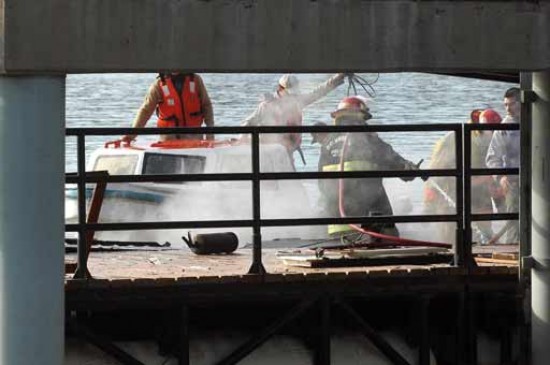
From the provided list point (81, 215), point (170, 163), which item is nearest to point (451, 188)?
point (170, 163)

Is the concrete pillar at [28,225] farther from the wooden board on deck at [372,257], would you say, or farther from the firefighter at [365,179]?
the firefighter at [365,179]

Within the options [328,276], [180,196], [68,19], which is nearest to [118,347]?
[328,276]

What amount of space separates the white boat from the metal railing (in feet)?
7.85

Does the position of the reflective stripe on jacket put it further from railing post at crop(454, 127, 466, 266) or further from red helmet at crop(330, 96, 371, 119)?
railing post at crop(454, 127, 466, 266)

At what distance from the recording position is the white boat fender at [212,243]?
11.9 m

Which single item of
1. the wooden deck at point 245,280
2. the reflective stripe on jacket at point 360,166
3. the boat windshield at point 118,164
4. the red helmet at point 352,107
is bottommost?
the wooden deck at point 245,280

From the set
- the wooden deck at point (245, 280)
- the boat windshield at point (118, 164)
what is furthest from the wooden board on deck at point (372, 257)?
the boat windshield at point (118, 164)

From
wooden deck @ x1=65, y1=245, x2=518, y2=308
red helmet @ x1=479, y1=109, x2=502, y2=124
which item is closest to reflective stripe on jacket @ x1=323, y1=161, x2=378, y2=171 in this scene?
wooden deck @ x1=65, y1=245, x2=518, y2=308

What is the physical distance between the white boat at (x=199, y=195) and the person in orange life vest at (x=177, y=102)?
234mm

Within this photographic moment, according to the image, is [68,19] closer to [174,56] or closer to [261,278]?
[174,56]

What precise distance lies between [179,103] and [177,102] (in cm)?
3

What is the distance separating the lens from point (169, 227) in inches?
424

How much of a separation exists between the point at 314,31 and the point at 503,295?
263 centimetres

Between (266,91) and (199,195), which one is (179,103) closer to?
(199,195)
